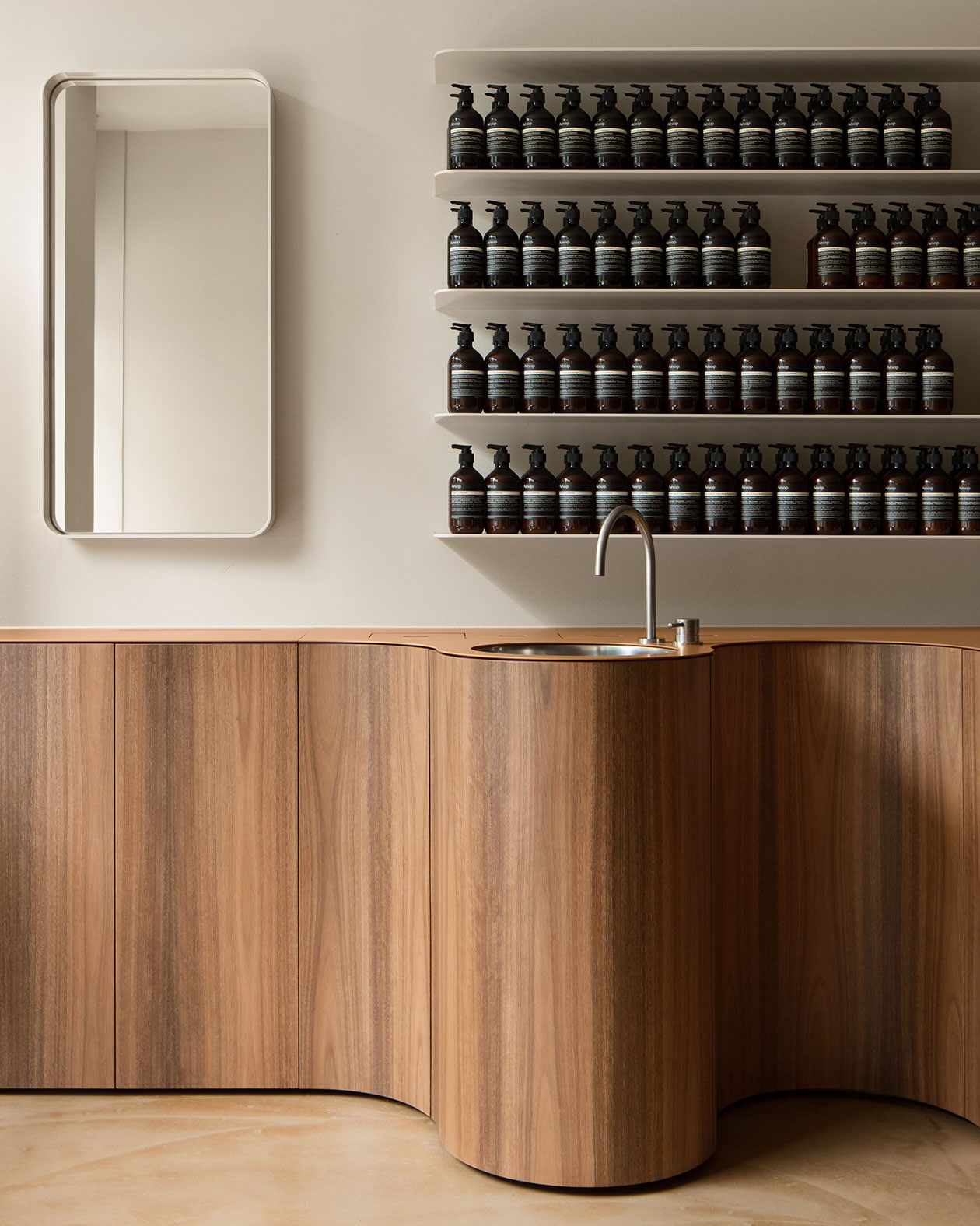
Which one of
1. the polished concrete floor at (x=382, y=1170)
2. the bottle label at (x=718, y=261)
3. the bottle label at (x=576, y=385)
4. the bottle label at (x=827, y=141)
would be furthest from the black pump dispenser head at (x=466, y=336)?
the polished concrete floor at (x=382, y=1170)

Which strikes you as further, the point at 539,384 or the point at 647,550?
the point at 539,384

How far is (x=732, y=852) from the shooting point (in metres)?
2.20

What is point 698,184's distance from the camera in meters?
2.62

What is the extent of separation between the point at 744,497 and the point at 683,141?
84cm

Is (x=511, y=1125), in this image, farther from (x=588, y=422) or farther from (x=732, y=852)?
(x=588, y=422)

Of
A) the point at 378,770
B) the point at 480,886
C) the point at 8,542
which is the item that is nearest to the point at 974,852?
the point at 480,886

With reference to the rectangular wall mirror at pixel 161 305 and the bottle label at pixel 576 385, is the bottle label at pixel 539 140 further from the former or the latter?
the rectangular wall mirror at pixel 161 305

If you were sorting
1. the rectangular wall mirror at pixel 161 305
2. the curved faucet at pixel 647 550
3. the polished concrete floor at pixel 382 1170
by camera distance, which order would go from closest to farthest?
the polished concrete floor at pixel 382 1170, the curved faucet at pixel 647 550, the rectangular wall mirror at pixel 161 305

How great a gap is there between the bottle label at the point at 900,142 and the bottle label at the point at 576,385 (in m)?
0.87

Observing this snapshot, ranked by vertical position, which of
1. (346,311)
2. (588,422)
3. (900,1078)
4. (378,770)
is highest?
(346,311)

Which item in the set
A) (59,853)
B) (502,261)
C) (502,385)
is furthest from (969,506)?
(59,853)

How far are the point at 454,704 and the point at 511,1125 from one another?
72 cm

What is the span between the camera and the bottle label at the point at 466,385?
2523 mm

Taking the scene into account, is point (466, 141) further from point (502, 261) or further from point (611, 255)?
point (611, 255)
